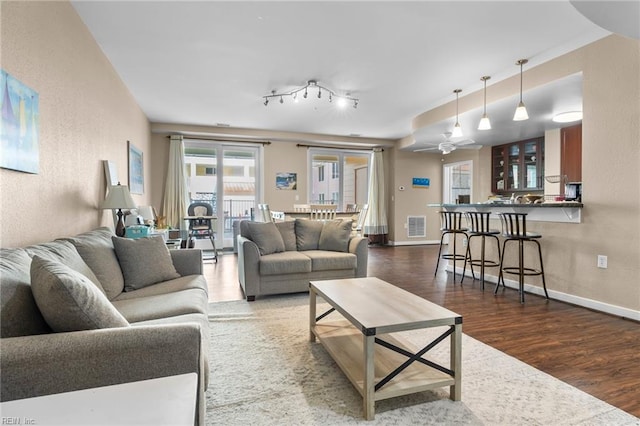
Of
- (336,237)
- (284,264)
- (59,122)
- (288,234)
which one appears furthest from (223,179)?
(59,122)

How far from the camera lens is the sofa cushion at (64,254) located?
1.61 metres

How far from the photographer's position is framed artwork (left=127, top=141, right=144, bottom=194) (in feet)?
Result: 14.6

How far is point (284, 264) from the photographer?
3488 mm

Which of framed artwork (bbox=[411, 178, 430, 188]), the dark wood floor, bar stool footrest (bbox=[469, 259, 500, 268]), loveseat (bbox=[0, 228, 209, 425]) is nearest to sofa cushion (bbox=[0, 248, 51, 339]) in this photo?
loveseat (bbox=[0, 228, 209, 425])

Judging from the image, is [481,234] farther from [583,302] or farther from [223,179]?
[223,179]

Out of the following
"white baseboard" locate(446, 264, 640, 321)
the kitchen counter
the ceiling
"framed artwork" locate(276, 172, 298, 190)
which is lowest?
"white baseboard" locate(446, 264, 640, 321)

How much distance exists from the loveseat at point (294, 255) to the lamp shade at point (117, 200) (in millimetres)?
1155

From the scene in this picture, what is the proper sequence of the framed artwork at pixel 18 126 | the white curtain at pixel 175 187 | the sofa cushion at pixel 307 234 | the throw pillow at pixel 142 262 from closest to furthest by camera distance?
the framed artwork at pixel 18 126 < the throw pillow at pixel 142 262 < the sofa cushion at pixel 307 234 < the white curtain at pixel 175 187

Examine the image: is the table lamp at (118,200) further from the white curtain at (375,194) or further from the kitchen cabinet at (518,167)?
the kitchen cabinet at (518,167)

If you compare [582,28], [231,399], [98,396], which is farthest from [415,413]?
[582,28]

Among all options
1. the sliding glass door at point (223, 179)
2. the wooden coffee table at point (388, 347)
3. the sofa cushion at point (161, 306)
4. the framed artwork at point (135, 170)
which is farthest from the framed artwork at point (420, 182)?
the sofa cushion at point (161, 306)

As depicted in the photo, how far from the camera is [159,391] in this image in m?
0.86

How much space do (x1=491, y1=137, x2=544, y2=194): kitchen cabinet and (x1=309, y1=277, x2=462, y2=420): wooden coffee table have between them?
18.0 ft

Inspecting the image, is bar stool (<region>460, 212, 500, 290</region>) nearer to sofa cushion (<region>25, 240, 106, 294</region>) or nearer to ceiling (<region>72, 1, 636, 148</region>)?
ceiling (<region>72, 1, 636, 148</region>)
